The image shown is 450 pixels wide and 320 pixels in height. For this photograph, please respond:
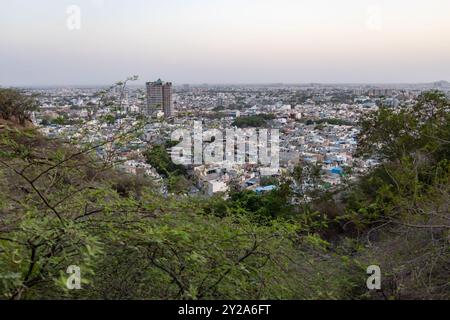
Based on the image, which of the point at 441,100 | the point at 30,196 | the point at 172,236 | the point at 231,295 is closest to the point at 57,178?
the point at 30,196

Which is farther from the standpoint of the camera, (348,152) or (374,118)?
(348,152)

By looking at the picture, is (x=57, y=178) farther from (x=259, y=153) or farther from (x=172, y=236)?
(x=259, y=153)
